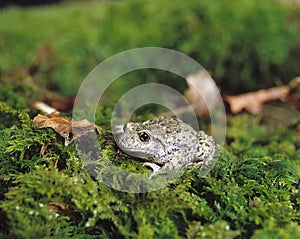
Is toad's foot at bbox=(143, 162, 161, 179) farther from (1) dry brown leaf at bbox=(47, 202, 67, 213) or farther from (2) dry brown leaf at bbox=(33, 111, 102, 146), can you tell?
(1) dry brown leaf at bbox=(47, 202, 67, 213)

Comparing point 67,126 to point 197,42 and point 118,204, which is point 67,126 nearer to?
point 118,204

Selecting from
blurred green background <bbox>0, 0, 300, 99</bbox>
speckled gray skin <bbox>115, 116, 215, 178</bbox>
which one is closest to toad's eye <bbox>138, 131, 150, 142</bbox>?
speckled gray skin <bbox>115, 116, 215, 178</bbox>

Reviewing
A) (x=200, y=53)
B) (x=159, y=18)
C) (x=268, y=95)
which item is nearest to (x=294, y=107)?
(x=268, y=95)

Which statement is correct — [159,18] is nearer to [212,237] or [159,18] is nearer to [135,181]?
[135,181]

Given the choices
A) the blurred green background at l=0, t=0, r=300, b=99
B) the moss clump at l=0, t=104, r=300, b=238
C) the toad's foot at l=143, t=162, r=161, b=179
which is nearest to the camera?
the moss clump at l=0, t=104, r=300, b=238

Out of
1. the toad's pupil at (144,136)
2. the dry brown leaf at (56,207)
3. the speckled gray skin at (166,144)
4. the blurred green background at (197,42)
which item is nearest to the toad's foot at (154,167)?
the speckled gray skin at (166,144)
